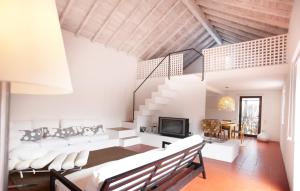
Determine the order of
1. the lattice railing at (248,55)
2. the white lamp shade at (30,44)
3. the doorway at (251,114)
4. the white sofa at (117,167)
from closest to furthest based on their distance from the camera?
the white lamp shade at (30,44)
the white sofa at (117,167)
the lattice railing at (248,55)
the doorway at (251,114)

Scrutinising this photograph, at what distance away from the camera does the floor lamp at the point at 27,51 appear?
59cm

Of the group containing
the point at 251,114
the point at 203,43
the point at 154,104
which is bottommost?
the point at 251,114

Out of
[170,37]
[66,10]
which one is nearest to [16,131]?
[66,10]

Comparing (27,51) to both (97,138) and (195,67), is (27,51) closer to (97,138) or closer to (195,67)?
(97,138)

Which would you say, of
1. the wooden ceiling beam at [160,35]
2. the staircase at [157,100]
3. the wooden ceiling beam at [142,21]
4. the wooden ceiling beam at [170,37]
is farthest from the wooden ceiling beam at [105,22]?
the wooden ceiling beam at [170,37]

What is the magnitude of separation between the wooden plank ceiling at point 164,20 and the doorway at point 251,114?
3.38 metres

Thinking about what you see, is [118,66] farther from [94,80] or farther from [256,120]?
[256,120]

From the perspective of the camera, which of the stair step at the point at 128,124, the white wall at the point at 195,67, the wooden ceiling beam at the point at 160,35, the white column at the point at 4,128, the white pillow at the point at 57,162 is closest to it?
the white column at the point at 4,128

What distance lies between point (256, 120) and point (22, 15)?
33.0 ft

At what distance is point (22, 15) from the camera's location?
61cm

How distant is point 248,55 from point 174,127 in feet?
10.8

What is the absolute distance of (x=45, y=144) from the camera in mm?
4383

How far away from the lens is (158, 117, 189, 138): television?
6066 mm

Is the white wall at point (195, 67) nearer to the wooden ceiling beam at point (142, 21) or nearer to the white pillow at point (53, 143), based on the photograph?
the wooden ceiling beam at point (142, 21)
